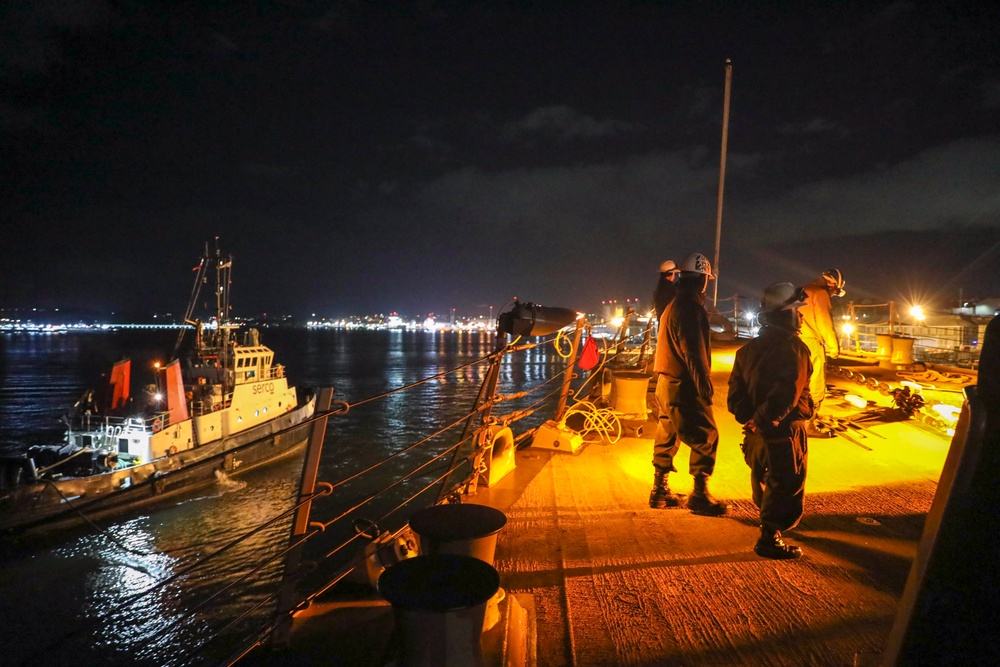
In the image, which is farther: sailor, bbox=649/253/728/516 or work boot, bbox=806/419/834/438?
work boot, bbox=806/419/834/438

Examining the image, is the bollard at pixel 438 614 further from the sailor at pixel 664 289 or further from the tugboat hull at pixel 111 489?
the tugboat hull at pixel 111 489

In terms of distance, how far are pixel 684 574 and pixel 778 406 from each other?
A: 4.10ft

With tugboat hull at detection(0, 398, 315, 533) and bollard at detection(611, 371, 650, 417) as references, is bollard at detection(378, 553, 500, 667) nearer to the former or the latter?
bollard at detection(611, 371, 650, 417)

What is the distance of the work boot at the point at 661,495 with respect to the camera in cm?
454

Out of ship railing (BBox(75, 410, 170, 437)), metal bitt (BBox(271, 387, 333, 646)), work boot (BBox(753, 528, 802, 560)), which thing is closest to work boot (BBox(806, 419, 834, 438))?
work boot (BBox(753, 528, 802, 560))

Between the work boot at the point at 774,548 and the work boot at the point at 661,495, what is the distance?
929mm

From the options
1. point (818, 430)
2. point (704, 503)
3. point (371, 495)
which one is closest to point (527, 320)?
point (371, 495)

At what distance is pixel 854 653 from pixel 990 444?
86.7 inches

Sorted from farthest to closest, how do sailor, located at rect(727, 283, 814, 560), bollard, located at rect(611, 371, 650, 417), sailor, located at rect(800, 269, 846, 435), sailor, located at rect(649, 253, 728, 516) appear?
bollard, located at rect(611, 371, 650, 417), sailor, located at rect(800, 269, 846, 435), sailor, located at rect(649, 253, 728, 516), sailor, located at rect(727, 283, 814, 560)

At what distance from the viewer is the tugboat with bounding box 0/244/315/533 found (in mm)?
16406

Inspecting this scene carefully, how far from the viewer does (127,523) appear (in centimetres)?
1770

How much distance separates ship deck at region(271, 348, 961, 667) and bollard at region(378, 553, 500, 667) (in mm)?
489

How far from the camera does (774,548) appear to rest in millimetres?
3637

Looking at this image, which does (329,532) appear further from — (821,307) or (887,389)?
(821,307)
